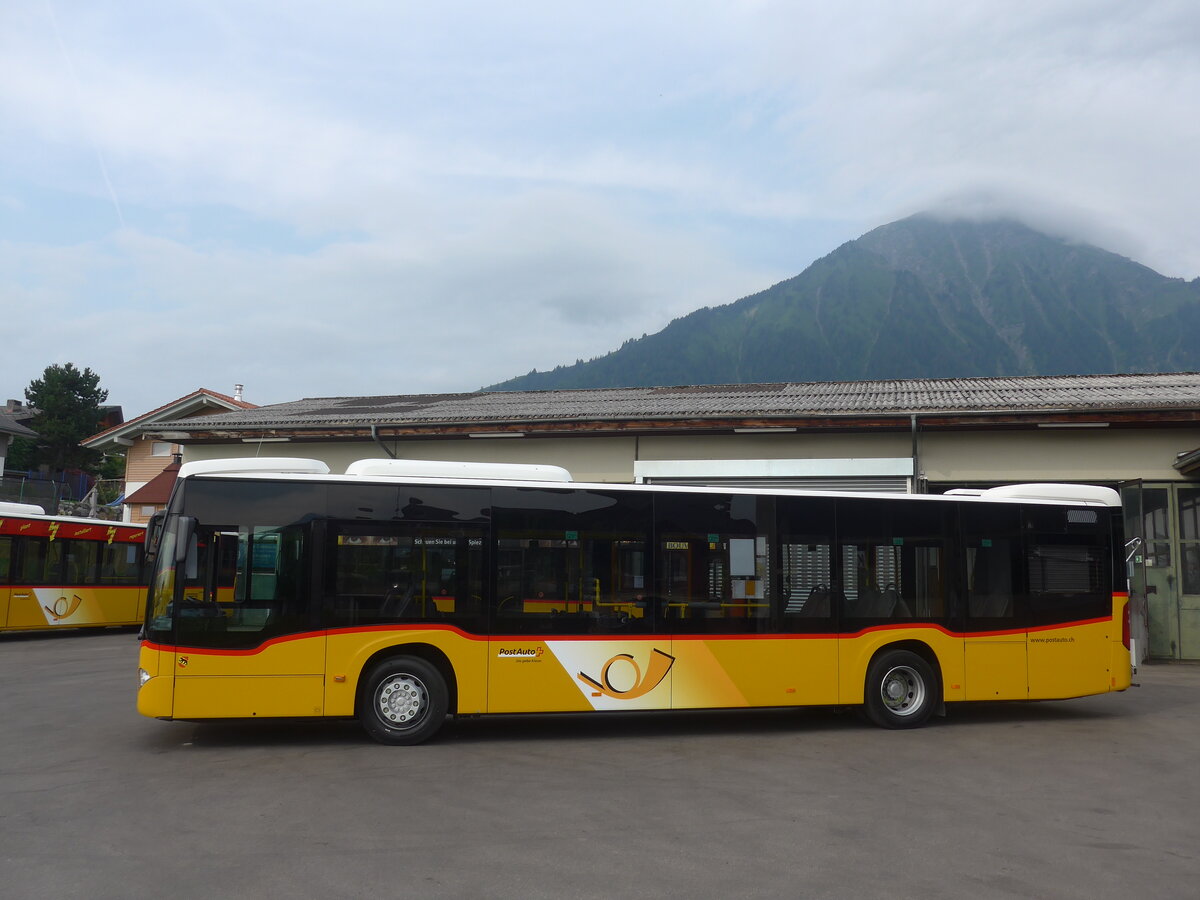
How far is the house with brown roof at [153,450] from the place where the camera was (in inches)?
1440

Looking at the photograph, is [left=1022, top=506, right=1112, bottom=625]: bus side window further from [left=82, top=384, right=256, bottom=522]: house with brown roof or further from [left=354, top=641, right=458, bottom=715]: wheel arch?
[left=82, top=384, right=256, bottom=522]: house with brown roof

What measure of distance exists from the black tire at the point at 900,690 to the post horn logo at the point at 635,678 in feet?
7.38

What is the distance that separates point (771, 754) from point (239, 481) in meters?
5.48

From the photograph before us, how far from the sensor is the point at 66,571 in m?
22.0

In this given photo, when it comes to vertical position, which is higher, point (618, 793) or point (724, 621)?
point (724, 621)

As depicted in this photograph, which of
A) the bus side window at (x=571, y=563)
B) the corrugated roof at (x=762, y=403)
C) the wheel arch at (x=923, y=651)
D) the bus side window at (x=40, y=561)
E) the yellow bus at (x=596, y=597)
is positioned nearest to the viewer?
the yellow bus at (x=596, y=597)

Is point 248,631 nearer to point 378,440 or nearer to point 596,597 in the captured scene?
point 596,597

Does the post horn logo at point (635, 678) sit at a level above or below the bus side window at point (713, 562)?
below

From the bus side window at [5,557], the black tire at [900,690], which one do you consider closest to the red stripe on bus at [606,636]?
the black tire at [900,690]

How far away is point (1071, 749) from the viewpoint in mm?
9227

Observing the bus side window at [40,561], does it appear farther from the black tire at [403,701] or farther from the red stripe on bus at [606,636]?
the black tire at [403,701]

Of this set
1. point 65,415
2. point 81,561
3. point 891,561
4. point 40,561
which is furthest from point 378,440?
point 65,415

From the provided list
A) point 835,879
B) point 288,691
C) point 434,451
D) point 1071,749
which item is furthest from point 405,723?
point 434,451

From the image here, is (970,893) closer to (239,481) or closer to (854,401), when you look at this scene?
(239,481)
